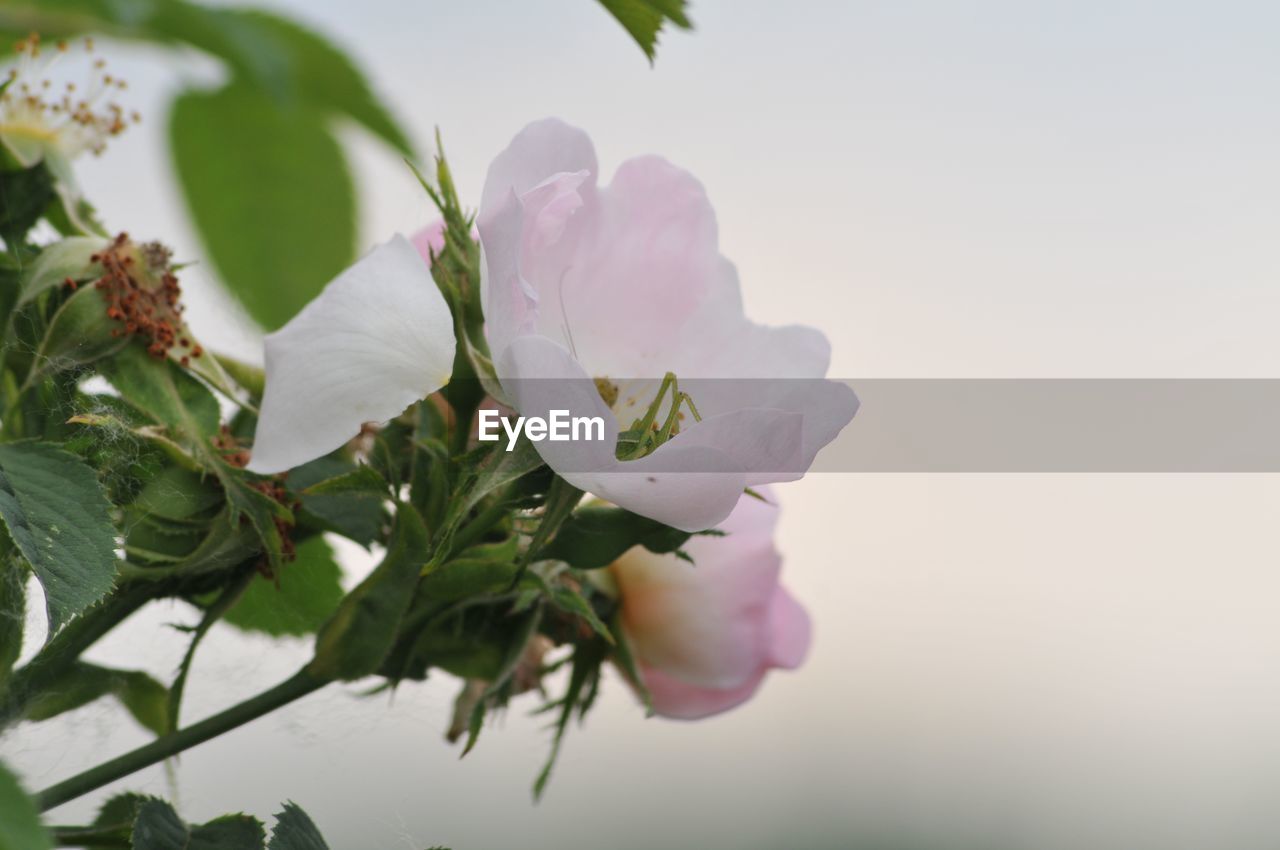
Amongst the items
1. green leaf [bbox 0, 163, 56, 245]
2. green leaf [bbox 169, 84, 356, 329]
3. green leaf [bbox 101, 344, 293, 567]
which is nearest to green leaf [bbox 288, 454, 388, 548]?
green leaf [bbox 101, 344, 293, 567]

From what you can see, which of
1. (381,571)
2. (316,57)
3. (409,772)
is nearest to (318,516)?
(381,571)

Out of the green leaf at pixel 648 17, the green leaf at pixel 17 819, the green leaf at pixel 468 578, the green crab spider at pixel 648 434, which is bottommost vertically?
the green leaf at pixel 17 819

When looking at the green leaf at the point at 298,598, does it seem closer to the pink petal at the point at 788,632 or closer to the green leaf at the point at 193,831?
the green leaf at the point at 193,831

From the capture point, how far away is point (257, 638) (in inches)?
18.6

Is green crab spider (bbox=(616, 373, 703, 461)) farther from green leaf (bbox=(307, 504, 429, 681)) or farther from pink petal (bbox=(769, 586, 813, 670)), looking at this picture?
pink petal (bbox=(769, 586, 813, 670))

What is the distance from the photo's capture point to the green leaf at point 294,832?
0.38 metres

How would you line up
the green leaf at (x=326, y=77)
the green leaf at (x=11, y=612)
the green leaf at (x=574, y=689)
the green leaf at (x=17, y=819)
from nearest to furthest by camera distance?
the green leaf at (x=17, y=819) < the green leaf at (x=11, y=612) < the green leaf at (x=574, y=689) < the green leaf at (x=326, y=77)

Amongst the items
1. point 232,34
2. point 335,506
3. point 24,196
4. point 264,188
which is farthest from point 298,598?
point 264,188

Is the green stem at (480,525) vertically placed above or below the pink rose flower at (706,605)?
below

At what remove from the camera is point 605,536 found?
0.38 meters

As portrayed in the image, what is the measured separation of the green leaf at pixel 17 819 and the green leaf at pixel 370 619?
132mm

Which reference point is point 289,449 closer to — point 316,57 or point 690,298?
point 690,298

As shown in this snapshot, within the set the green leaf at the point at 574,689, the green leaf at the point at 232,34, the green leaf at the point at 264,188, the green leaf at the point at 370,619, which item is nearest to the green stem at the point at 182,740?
the green leaf at the point at 370,619

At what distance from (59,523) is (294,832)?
0.11m
